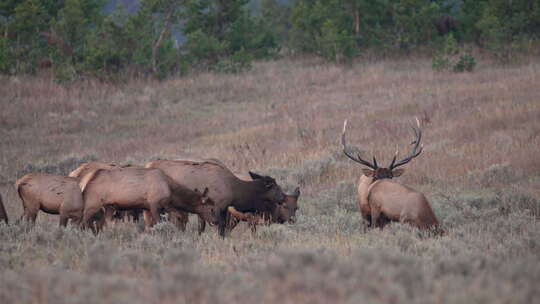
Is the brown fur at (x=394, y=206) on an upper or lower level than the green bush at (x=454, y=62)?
lower

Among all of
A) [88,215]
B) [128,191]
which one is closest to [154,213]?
[128,191]

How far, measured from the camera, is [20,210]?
12.4 metres

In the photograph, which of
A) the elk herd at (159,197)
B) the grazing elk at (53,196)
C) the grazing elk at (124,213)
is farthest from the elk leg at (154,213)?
the grazing elk at (53,196)

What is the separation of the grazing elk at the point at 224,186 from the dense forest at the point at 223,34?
1988 centimetres

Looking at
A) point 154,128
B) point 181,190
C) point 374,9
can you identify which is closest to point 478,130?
point 181,190

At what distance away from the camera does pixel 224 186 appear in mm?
10523

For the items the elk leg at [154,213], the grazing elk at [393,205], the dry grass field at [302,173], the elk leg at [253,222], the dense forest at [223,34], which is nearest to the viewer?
the dry grass field at [302,173]

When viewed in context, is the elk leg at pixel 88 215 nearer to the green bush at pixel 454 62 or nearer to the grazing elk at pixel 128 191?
the grazing elk at pixel 128 191

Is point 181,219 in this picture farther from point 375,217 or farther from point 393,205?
point 393,205

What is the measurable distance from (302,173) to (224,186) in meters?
4.81

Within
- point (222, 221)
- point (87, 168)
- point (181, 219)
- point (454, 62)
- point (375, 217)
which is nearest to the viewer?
point (375, 217)

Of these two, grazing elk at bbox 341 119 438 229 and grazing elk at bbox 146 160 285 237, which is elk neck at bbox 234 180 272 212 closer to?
grazing elk at bbox 146 160 285 237

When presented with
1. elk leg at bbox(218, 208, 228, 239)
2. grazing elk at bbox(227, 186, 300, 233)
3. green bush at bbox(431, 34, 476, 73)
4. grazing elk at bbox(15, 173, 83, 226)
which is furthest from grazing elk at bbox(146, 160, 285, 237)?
green bush at bbox(431, 34, 476, 73)

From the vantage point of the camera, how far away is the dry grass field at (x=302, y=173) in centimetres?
536
